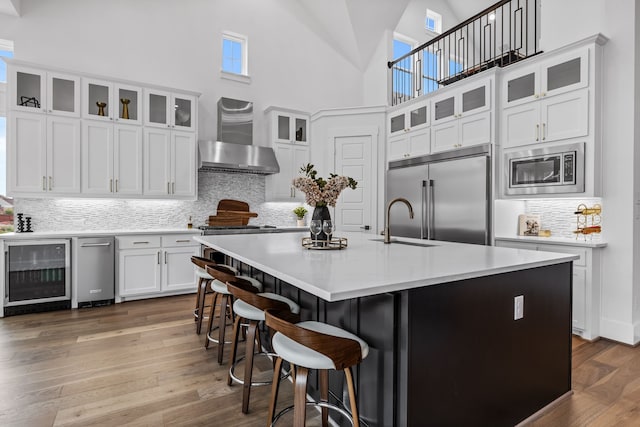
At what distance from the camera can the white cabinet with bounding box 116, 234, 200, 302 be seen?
430cm

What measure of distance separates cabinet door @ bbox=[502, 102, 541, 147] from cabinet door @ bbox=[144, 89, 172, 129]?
13.8ft

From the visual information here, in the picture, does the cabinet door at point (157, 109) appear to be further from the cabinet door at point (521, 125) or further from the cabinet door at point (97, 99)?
the cabinet door at point (521, 125)

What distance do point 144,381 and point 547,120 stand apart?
4.17m

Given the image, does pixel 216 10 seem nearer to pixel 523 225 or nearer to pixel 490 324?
pixel 523 225

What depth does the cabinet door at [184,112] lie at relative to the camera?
4.82 metres

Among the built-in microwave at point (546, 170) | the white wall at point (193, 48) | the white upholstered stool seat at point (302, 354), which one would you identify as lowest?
the white upholstered stool seat at point (302, 354)

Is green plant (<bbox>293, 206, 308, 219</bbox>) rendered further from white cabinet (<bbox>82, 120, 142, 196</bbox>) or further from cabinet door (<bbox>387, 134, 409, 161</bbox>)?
white cabinet (<bbox>82, 120, 142, 196</bbox>)

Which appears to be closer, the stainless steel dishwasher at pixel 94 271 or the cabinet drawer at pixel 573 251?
the cabinet drawer at pixel 573 251

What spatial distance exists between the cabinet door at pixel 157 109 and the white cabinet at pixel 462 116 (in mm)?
3595

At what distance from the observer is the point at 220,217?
5.13 meters

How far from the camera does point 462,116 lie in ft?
14.2

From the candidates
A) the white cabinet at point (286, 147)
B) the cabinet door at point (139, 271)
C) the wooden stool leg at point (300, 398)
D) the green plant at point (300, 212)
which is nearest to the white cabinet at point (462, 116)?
the white cabinet at point (286, 147)

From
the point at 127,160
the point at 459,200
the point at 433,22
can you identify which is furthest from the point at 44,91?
the point at 433,22

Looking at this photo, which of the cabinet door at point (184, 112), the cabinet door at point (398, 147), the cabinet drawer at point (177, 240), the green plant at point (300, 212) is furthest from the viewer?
the green plant at point (300, 212)
